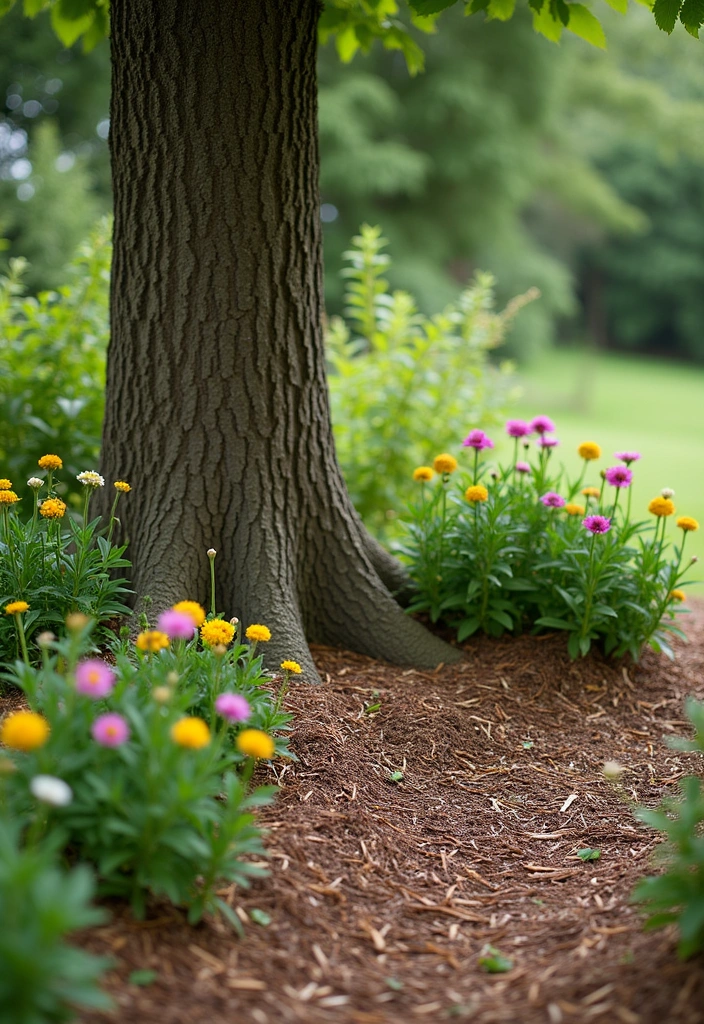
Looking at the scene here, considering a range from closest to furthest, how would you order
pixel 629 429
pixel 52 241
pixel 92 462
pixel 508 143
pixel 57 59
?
pixel 92 462 < pixel 52 241 < pixel 57 59 < pixel 629 429 < pixel 508 143

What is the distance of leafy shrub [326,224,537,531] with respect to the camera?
452 cm

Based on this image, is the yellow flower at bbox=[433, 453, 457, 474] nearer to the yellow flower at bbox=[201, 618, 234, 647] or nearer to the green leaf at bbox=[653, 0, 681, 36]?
the yellow flower at bbox=[201, 618, 234, 647]

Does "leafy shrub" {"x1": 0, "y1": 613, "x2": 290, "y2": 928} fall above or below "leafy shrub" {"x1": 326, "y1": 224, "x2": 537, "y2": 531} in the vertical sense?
below

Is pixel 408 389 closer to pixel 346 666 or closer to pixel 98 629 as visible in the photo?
pixel 346 666

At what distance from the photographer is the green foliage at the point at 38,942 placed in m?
1.18

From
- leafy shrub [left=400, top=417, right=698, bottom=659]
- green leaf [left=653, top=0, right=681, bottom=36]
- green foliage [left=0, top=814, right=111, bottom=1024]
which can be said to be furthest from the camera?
leafy shrub [left=400, top=417, right=698, bottom=659]

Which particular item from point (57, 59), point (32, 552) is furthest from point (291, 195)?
point (57, 59)

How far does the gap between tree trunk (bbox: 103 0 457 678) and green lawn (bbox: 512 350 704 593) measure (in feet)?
15.4

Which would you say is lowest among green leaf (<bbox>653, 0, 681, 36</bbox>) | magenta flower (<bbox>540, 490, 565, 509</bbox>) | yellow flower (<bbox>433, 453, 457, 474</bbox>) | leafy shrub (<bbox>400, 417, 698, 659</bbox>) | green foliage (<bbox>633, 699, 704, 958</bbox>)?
green foliage (<bbox>633, 699, 704, 958</bbox>)

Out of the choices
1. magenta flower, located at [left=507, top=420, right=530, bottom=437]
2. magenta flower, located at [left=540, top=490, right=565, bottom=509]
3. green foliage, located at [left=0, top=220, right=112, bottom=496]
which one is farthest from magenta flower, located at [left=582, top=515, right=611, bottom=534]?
green foliage, located at [left=0, top=220, right=112, bottom=496]

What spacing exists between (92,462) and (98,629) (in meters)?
1.47

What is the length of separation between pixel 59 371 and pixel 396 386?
1.73 m

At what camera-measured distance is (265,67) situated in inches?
105

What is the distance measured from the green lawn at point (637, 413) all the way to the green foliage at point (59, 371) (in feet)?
15.7
